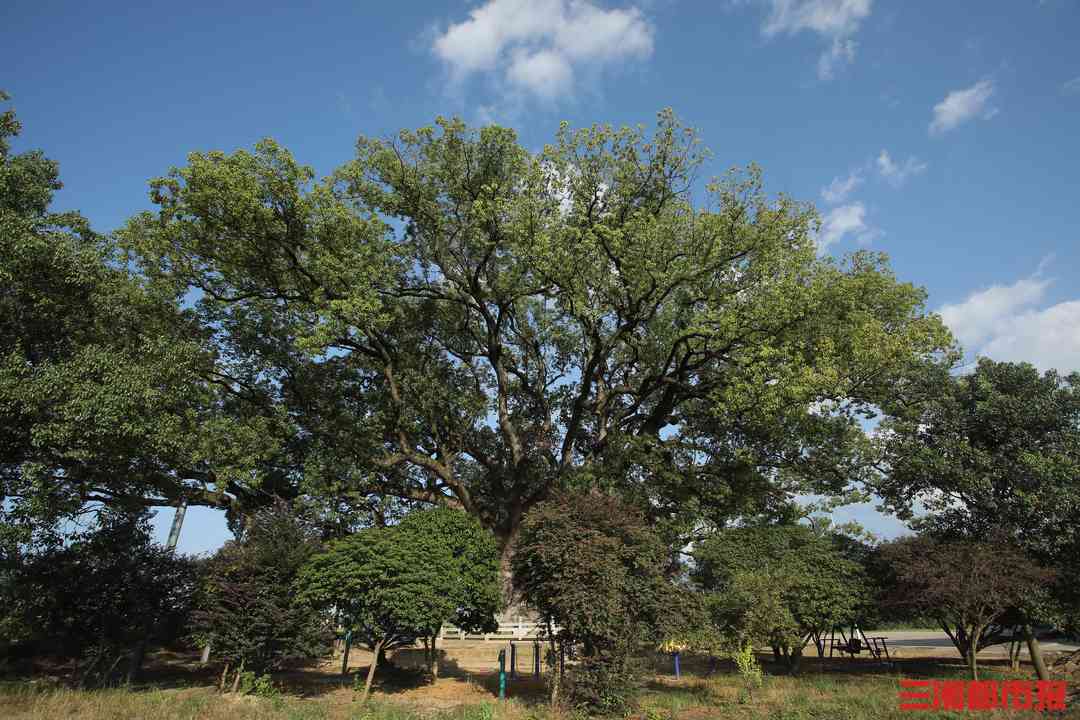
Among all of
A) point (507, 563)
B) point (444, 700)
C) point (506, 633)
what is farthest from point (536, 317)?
point (506, 633)

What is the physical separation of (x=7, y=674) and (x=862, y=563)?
26793 mm

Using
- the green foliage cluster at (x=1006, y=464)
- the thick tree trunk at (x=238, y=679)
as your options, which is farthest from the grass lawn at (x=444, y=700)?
the green foliage cluster at (x=1006, y=464)

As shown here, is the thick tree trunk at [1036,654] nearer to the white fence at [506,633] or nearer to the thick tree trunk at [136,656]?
the white fence at [506,633]

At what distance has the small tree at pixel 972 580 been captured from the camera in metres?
15.3

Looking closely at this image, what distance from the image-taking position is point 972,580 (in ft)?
50.7

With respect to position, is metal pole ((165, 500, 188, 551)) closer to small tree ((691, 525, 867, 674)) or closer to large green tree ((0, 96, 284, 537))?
large green tree ((0, 96, 284, 537))

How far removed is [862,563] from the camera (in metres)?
21.1

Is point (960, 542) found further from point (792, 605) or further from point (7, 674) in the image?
point (7, 674)

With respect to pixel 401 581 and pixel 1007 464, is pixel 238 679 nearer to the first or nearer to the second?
pixel 401 581

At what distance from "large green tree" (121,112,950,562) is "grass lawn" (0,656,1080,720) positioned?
4863mm

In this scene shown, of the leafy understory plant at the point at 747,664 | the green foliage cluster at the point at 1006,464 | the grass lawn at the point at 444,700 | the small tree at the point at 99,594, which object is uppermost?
the green foliage cluster at the point at 1006,464

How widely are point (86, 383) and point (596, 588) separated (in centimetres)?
1189

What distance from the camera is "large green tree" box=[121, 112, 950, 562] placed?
1702 centimetres

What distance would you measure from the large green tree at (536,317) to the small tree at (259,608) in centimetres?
239
